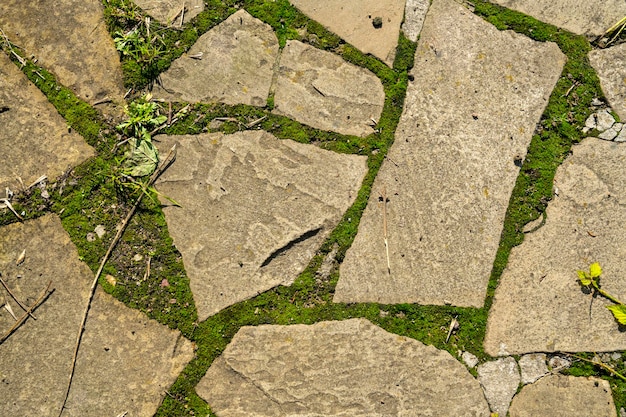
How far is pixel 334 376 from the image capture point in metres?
2.71

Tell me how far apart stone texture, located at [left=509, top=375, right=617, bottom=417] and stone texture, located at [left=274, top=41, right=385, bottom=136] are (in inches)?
66.1

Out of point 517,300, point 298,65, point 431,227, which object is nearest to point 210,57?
point 298,65

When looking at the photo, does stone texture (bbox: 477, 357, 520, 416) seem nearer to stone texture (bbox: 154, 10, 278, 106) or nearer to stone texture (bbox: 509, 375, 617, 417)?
stone texture (bbox: 509, 375, 617, 417)

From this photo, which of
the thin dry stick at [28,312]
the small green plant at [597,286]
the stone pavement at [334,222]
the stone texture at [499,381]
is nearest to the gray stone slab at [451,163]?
the stone pavement at [334,222]

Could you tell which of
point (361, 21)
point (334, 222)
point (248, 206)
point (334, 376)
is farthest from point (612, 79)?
point (334, 376)

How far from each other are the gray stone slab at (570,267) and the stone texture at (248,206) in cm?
104

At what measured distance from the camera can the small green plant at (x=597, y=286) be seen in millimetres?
2770

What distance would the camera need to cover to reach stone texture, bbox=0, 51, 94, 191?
274 centimetres

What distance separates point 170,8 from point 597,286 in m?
2.81

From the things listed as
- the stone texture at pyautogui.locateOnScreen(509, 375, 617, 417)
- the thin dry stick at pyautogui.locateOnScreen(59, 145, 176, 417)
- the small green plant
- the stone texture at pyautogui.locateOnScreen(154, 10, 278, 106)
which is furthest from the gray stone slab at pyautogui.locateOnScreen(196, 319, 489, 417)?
the stone texture at pyautogui.locateOnScreen(154, 10, 278, 106)

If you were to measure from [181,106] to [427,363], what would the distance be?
1.93 m

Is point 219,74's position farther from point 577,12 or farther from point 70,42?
point 577,12

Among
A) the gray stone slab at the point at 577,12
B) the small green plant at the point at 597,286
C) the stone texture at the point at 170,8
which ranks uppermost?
the gray stone slab at the point at 577,12

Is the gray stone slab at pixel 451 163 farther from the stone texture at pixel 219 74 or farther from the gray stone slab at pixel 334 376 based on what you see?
the stone texture at pixel 219 74
